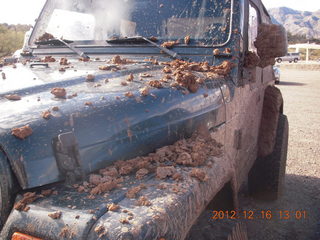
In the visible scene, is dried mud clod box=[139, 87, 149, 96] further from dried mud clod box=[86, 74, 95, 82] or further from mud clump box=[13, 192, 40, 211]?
mud clump box=[13, 192, 40, 211]

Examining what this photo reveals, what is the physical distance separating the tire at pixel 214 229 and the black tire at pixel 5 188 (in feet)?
2.46

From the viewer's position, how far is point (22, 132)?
1.28 metres

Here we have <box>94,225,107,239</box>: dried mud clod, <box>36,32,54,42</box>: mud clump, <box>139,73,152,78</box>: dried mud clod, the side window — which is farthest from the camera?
<box>36,32,54,42</box>: mud clump

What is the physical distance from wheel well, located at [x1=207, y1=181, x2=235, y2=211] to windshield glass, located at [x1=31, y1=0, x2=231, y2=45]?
1.10m

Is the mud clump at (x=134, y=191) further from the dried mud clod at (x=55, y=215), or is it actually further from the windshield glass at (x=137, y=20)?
the windshield glass at (x=137, y=20)

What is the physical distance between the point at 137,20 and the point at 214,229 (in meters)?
1.78

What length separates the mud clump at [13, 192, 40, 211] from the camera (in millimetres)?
1197

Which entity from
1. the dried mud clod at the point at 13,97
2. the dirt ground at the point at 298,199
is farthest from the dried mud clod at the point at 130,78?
the dirt ground at the point at 298,199

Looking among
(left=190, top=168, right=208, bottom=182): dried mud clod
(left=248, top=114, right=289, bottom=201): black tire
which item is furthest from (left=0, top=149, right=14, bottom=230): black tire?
(left=248, top=114, right=289, bottom=201): black tire

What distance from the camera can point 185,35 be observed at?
251cm

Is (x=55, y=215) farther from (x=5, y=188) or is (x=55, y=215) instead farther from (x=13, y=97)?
(x=13, y=97)

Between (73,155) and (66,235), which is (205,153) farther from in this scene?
(66,235)

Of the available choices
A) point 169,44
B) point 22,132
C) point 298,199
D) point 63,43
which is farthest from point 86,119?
point 298,199

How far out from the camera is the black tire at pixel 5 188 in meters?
1.21
